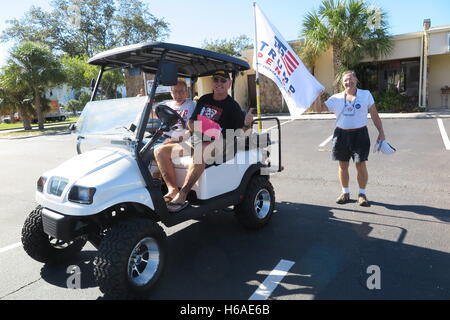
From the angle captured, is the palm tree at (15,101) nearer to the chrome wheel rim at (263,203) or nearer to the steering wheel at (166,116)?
the chrome wheel rim at (263,203)

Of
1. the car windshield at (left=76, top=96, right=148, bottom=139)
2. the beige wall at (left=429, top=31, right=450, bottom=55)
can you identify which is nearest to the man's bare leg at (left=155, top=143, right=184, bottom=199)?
the car windshield at (left=76, top=96, right=148, bottom=139)

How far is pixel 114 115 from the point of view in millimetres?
3404

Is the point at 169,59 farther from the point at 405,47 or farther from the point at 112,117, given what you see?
the point at 405,47

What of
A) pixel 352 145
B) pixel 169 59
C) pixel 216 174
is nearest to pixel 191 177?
pixel 216 174

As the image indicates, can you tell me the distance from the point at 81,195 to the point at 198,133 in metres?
1.44

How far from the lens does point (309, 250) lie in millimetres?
3545

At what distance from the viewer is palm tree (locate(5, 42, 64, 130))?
19906 mm

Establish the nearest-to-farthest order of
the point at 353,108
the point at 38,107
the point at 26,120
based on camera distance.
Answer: the point at 353,108, the point at 38,107, the point at 26,120

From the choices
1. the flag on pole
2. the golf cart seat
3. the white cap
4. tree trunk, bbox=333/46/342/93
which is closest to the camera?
the golf cart seat

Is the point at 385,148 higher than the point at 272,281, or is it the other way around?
the point at 385,148

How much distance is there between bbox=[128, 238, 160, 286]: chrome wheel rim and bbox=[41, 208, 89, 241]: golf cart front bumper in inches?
20.6

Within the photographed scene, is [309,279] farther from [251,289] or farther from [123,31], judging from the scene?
[123,31]

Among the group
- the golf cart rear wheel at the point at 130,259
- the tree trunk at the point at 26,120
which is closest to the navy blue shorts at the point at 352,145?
the golf cart rear wheel at the point at 130,259

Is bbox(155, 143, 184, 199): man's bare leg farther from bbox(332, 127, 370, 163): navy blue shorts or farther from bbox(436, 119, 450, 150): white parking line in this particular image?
bbox(436, 119, 450, 150): white parking line
